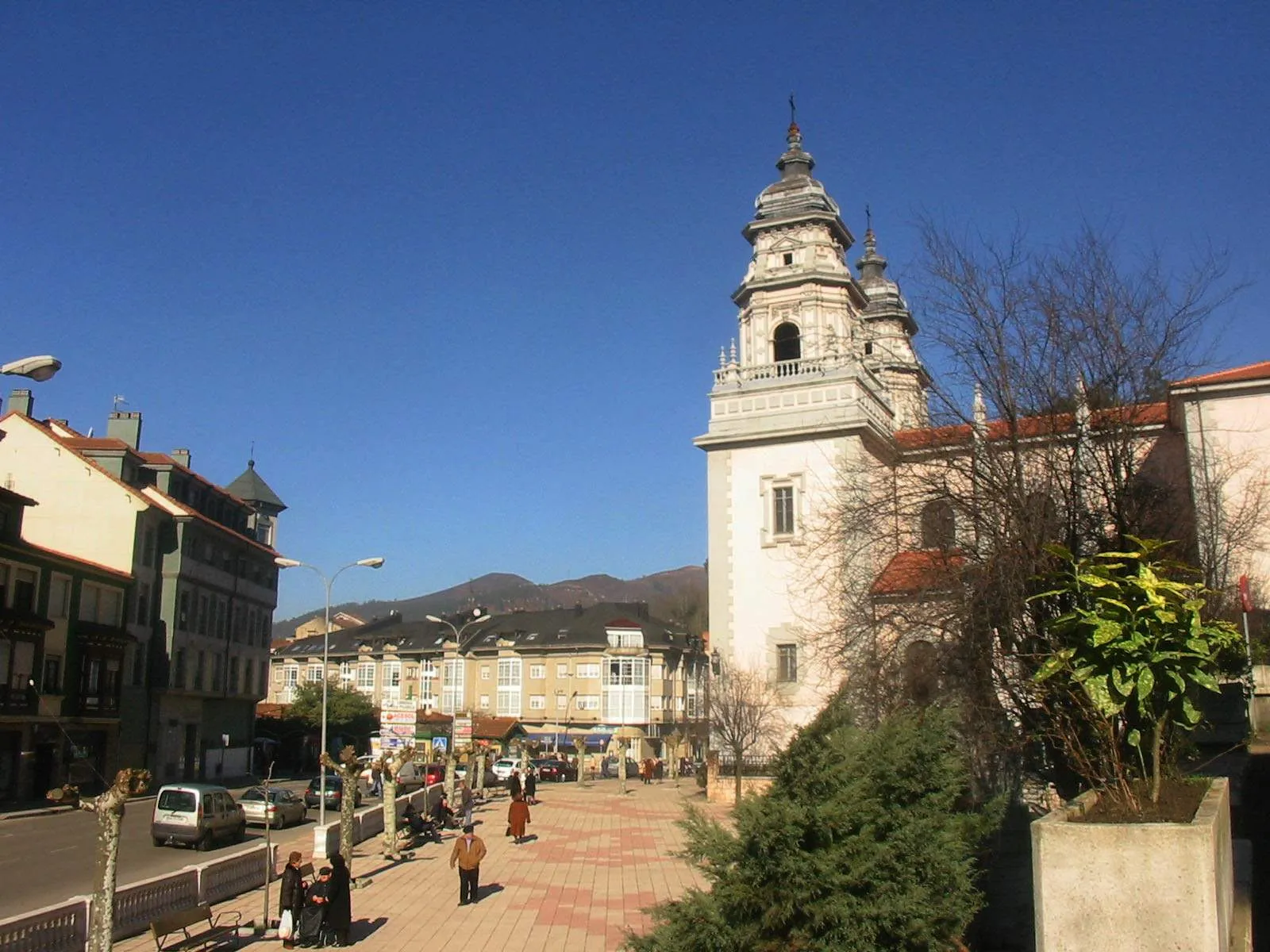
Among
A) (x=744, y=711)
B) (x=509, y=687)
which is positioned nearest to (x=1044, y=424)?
(x=744, y=711)

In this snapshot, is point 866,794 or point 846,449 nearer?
point 866,794

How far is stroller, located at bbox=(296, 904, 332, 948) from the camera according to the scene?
51.5 feet

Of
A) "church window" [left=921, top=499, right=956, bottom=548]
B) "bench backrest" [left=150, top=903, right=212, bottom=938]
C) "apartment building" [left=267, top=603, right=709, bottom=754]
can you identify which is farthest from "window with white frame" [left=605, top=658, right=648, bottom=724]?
"bench backrest" [left=150, top=903, right=212, bottom=938]

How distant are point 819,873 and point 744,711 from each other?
1114 inches

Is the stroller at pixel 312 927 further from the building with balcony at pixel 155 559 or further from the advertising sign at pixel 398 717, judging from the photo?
the building with balcony at pixel 155 559

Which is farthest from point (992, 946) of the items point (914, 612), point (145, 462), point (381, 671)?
point (381, 671)

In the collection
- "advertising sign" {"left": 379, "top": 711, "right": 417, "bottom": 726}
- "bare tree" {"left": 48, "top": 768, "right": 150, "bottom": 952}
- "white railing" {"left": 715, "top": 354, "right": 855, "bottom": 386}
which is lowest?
"bare tree" {"left": 48, "top": 768, "right": 150, "bottom": 952}

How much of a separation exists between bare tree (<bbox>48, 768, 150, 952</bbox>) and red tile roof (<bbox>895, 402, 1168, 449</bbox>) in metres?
14.6

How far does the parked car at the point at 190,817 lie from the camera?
26594mm

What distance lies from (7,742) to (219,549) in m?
17.9

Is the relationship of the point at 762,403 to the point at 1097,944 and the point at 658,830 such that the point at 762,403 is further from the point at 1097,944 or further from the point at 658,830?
the point at 1097,944

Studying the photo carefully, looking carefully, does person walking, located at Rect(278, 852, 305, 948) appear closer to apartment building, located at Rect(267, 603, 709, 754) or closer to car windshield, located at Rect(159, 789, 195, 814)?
car windshield, located at Rect(159, 789, 195, 814)

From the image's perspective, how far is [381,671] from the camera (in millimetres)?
100250

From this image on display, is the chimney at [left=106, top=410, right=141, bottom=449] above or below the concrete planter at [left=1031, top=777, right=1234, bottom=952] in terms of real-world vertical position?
above
